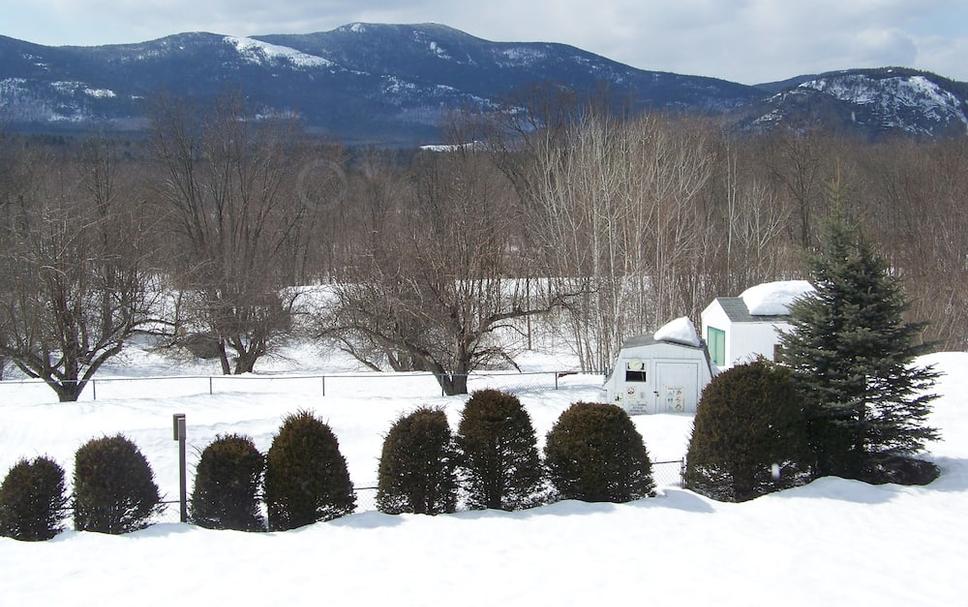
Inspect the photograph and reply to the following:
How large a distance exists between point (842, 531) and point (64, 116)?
169 m

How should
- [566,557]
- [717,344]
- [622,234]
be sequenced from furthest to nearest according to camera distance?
[622,234] → [717,344] → [566,557]

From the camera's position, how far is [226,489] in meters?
9.39

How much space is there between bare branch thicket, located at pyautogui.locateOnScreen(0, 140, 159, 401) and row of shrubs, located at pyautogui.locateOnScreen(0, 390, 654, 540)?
12612 mm

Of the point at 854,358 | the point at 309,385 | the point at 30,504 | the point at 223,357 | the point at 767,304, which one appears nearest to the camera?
the point at 30,504

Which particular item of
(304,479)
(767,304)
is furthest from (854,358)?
(767,304)

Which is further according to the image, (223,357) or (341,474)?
(223,357)

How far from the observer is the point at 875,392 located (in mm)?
11641

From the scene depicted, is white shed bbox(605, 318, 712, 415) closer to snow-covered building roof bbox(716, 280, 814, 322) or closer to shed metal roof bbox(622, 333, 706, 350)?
shed metal roof bbox(622, 333, 706, 350)

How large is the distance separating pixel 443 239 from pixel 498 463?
1316 cm

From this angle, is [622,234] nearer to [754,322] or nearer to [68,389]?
[754,322]

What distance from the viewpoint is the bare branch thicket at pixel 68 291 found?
20781mm

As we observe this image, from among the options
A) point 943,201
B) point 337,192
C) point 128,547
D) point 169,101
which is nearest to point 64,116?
point 337,192

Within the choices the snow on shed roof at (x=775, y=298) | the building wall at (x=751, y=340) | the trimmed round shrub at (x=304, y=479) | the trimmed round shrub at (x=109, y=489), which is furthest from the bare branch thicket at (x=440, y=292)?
the trimmed round shrub at (x=109, y=489)

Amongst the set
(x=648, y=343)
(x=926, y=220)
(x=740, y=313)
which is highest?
(x=926, y=220)
